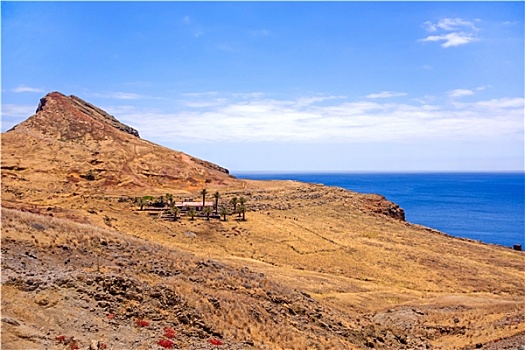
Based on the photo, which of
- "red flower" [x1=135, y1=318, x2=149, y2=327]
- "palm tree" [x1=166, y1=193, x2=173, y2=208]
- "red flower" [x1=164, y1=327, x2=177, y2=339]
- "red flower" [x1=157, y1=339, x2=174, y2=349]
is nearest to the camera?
"red flower" [x1=157, y1=339, x2=174, y2=349]

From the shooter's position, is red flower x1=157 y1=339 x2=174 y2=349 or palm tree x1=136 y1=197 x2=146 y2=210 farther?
palm tree x1=136 y1=197 x2=146 y2=210

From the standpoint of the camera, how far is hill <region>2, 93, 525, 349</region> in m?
16.2

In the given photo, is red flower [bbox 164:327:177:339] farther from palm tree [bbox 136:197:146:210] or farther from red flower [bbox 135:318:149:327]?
palm tree [bbox 136:197:146:210]

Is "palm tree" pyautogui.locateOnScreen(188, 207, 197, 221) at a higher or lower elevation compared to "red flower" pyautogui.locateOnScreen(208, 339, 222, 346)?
higher

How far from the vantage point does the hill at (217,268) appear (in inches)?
639

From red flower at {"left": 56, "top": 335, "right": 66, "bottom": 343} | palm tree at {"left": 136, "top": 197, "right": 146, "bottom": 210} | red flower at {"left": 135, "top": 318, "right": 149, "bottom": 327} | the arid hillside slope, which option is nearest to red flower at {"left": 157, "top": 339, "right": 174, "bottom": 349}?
red flower at {"left": 135, "top": 318, "right": 149, "bottom": 327}

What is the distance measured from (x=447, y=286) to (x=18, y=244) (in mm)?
34071

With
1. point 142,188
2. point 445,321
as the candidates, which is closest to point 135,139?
point 142,188

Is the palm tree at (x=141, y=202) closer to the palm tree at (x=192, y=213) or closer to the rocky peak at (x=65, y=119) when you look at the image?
the palm tree at (x=192, y=213)

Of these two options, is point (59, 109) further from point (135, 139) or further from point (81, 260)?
point (81, 260)

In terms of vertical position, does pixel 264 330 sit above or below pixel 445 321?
above

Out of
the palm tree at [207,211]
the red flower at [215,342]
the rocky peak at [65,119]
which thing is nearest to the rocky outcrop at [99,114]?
the rocky peak at [65,119]

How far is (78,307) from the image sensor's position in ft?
51.2

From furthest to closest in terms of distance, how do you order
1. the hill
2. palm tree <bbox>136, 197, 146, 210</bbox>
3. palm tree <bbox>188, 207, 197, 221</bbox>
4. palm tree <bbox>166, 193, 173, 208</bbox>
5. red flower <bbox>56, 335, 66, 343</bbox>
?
1. palm tree <bbox>166, 193, 173, 208</bbox>
2. palm tree <bbox>136, 197, 146, 210</bbox>
3. palm tree <bbox>188, 207, 197, 221</bbox>
4. the hill
5. red flower <bbox>56, 335, 66, 343</bbox>
